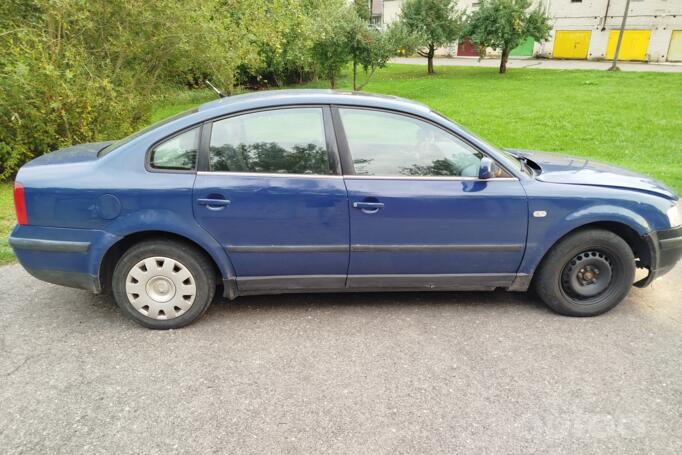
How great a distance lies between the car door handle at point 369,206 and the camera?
3.36 metres

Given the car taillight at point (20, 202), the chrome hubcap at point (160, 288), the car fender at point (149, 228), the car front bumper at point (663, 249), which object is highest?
the car taillight at point (20, 202)

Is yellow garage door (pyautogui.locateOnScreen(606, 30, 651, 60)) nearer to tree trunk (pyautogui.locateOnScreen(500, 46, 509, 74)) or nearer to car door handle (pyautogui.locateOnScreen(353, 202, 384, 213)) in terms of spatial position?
tree trunk (pyautogui.locateOnScreen(500, 46, 509, 74))

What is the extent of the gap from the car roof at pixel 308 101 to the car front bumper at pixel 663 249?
1.90 metres

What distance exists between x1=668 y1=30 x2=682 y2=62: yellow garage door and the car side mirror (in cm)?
3476

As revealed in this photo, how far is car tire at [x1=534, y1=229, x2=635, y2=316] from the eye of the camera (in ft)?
11.8

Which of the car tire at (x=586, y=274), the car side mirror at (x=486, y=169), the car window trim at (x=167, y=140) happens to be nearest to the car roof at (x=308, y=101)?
the car window trim at (x=167, y=140)

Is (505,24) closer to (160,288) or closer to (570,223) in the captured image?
(570,223)

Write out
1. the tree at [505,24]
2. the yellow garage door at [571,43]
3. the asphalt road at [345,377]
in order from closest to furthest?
the asphalt road at [345,377]
the tree at [505,24]
the yellow garage door at [571,43]

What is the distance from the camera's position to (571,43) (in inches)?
1320

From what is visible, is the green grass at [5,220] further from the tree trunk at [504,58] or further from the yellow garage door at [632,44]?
the yellow garage door at [632,44]

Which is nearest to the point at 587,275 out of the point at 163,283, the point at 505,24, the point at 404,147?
the point at 404,147

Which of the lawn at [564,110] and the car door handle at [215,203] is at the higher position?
the car door handle at [215,203]

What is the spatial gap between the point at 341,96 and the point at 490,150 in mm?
1139

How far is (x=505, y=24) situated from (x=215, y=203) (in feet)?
78.5
